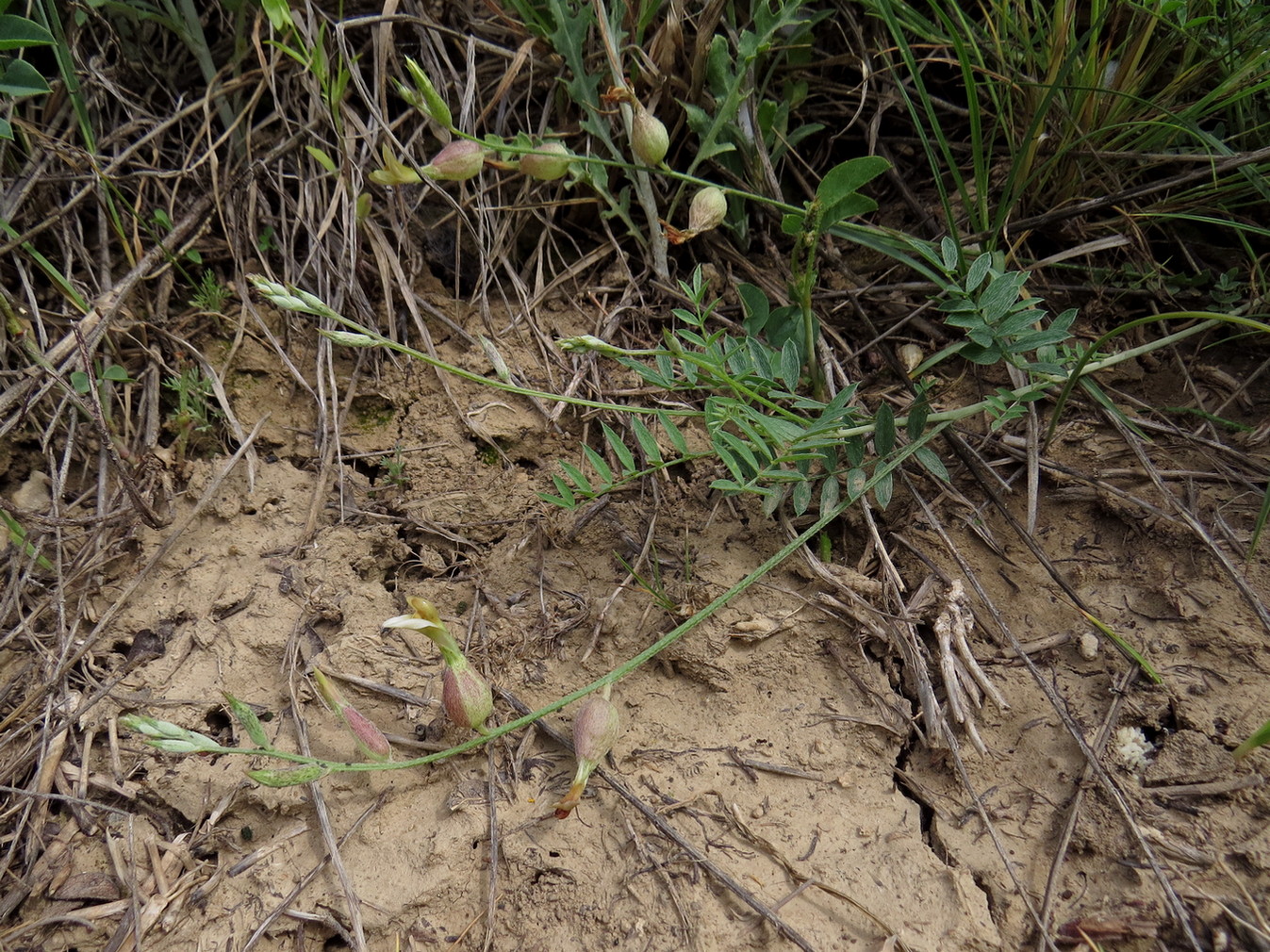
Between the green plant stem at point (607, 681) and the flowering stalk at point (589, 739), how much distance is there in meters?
0.03

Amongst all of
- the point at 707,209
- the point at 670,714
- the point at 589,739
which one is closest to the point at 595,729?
the point at 589,739

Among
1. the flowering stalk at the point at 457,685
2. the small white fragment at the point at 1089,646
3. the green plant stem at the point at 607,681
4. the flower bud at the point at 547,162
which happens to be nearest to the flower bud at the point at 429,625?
the flowering stalk at the point at 457,685

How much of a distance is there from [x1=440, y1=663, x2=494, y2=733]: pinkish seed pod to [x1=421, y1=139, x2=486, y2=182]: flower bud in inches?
38.6

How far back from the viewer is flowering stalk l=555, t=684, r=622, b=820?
1341mm

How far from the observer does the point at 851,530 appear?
1.69m

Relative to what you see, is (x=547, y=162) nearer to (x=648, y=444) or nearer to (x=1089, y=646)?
(x=648, y=444)

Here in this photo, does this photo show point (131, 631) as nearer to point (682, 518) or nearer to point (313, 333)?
point (313, 333)

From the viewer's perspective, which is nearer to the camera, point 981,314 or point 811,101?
point 981,314

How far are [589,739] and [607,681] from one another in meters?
0.10

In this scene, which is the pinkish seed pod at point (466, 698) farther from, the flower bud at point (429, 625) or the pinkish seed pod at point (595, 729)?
the pinkish seed pod at point (595, 729)

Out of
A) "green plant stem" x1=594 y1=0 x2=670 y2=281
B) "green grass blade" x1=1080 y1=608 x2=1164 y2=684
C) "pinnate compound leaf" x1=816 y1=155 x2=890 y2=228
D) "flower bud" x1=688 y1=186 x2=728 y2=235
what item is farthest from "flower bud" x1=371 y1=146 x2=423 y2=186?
"green grass blade" x1=1080 y1=608 x2=1164 y2=684

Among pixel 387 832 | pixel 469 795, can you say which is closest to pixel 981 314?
pixel 469 795

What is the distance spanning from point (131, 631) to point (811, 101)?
76.1 inches

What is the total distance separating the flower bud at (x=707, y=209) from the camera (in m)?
1.70
